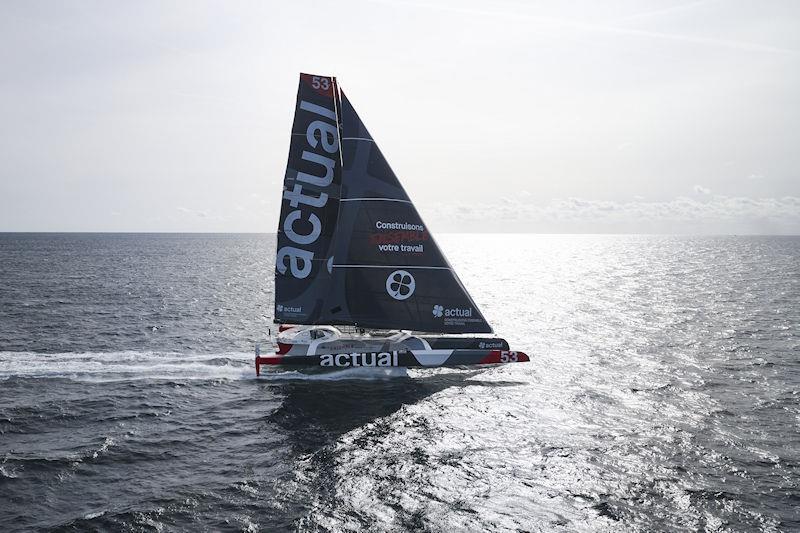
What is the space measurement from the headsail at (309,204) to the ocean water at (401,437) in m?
4.19

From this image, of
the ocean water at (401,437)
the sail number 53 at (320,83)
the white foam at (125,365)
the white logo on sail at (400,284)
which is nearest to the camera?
the ocean water at (401,437)

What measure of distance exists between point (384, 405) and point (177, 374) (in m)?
11.9

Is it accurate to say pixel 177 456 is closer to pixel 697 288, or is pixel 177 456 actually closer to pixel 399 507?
pixel 399 507

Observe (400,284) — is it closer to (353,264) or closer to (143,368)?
(353,264)

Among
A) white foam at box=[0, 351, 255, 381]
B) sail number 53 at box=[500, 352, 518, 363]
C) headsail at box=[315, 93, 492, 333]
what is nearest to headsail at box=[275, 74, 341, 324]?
headsail at box=[315, 93, 492, 333]

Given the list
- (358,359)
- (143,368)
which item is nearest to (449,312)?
(358,359)

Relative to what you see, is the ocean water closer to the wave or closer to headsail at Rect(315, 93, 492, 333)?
the wave

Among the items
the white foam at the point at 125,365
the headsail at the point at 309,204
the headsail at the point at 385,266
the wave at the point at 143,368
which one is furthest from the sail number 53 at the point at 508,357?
the white foam at the point at 125,365

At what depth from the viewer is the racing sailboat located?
25.4 metres

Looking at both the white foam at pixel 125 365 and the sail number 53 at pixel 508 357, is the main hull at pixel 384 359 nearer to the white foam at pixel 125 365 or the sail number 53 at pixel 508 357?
the sail number 53 at pixel 508 357

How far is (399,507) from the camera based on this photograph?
1426 cm

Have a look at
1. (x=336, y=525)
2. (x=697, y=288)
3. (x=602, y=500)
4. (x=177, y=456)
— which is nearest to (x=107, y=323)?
(x=177, y=456)

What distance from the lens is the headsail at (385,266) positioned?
25609 millimetres

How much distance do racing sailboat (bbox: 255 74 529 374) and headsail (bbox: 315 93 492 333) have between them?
0.17 feet
